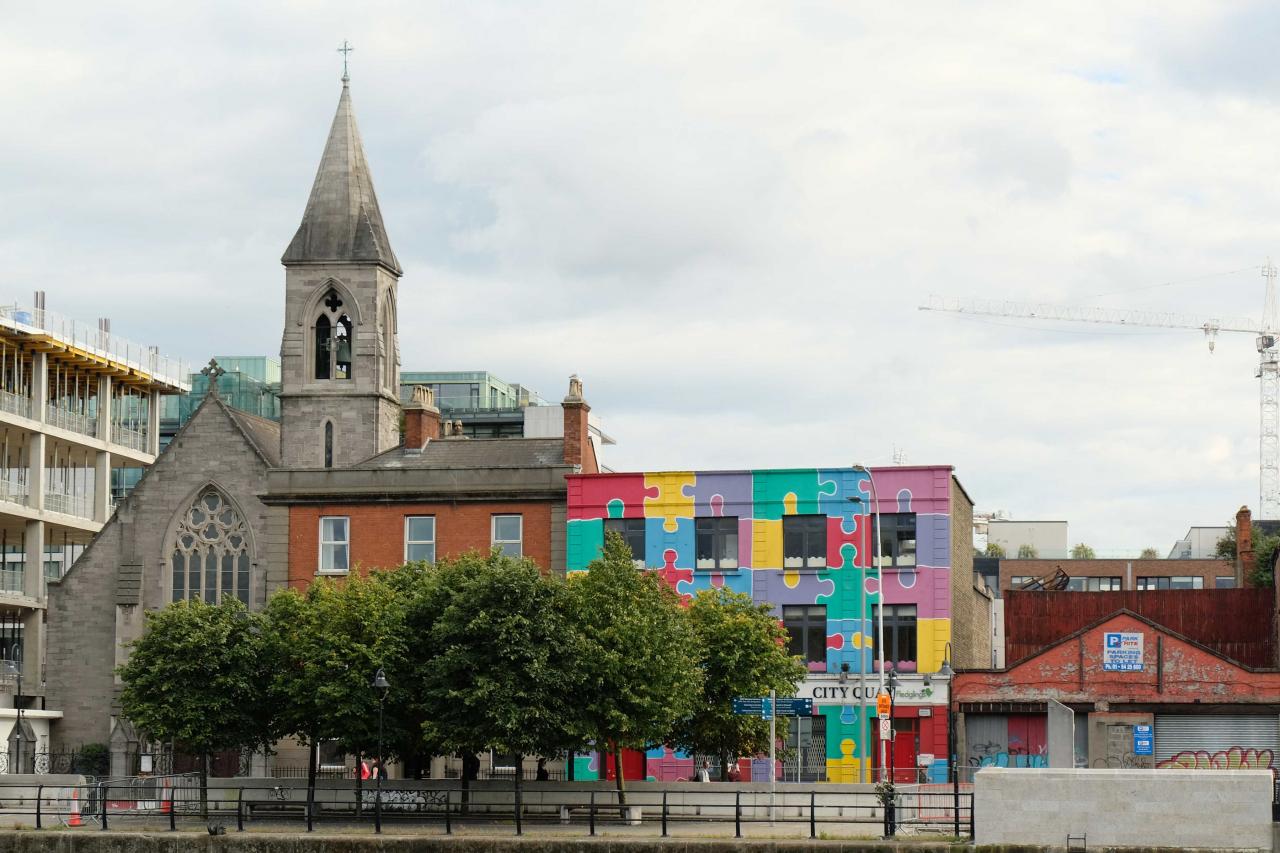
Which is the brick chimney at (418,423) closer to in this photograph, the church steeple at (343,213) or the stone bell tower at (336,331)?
the stone bell tower at (336,331)

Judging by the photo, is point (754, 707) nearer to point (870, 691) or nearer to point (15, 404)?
point (870, 691)

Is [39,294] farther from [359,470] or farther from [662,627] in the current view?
[662,627]

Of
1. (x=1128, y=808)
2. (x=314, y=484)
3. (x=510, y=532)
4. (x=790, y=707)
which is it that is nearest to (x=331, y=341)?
(x=314, y=484)

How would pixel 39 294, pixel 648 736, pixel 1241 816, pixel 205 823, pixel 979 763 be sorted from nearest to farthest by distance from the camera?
pixel 1241 816 → pixel 205 823 → pixel 648 736 → pixel 979 763 → pixel 39 294

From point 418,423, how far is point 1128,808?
3556 centimetres

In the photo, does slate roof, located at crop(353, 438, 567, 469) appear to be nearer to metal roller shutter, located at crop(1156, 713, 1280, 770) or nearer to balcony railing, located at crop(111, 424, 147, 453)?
metal roller shutter, located at crop(1156, 713, 1280, 770)

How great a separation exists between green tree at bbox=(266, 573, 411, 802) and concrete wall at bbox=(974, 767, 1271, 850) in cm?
1794

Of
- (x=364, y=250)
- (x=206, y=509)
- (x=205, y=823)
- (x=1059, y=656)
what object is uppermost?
(x=364, y=250)

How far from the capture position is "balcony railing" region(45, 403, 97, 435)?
3408 inches

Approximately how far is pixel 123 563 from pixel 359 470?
955 centimetres

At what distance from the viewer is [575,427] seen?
6581cm

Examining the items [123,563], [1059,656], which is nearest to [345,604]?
[123,563]

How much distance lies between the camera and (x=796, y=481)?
6259 centimetres

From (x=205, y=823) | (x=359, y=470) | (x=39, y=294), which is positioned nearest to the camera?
(x=205, y=823)
